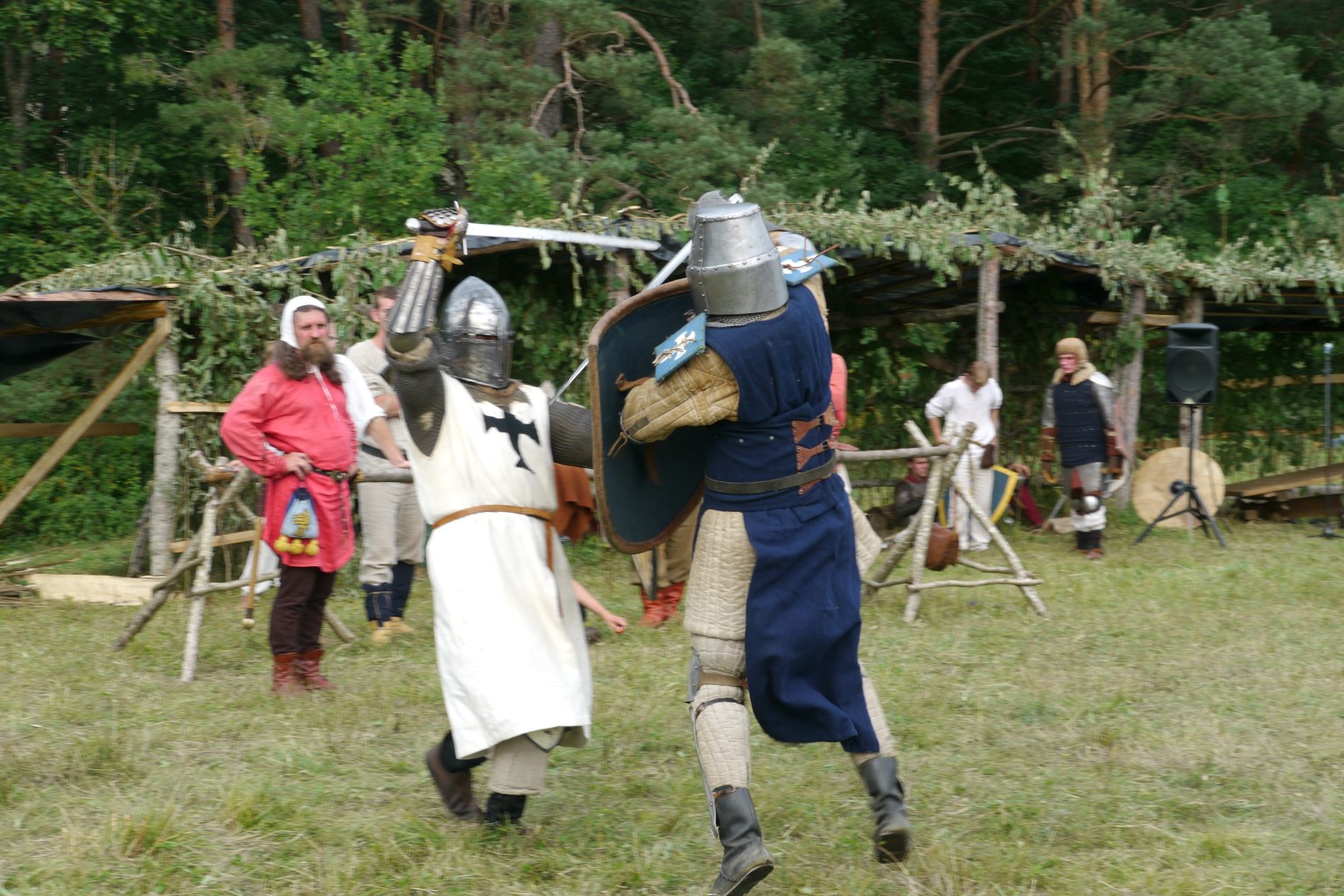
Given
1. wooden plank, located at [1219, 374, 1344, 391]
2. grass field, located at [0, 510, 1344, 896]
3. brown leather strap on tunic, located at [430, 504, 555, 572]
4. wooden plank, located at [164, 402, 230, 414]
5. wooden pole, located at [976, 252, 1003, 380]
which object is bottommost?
grass field, located at [0, 510, 1344, 896]

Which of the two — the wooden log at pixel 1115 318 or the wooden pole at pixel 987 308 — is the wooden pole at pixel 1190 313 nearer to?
the wooden log at pixel 1115 318

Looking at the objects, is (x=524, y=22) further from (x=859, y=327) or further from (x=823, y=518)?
(x=823, y=518)

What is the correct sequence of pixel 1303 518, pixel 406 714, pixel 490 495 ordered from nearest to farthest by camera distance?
pixel 490 495 → pixel 406 714 → pixel 1303 518

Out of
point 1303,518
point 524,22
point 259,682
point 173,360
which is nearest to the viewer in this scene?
point 259,682

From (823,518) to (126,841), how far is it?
1.94 metres

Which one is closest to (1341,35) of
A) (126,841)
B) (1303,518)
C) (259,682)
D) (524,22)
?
(1303,518)

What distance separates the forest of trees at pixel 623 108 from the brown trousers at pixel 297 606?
6145 millimetres

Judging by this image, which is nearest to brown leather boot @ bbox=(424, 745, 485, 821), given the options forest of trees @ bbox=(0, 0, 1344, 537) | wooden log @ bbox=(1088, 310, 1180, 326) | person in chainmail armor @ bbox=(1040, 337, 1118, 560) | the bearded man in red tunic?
the bearded man in red tunic

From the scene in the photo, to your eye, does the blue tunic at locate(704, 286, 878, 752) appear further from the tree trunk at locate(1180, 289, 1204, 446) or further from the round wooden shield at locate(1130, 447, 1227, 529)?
the tree trunk at locate(1180, 289, 1204, 446)

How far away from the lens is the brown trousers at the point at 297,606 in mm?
5059

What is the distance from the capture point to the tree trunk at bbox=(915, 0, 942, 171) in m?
16.9

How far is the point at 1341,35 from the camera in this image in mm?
17438

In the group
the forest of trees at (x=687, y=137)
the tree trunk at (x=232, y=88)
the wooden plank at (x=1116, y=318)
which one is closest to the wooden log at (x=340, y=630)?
the forest of trees at (x=687, y=137)

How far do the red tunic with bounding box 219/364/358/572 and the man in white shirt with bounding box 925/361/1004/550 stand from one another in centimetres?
528
